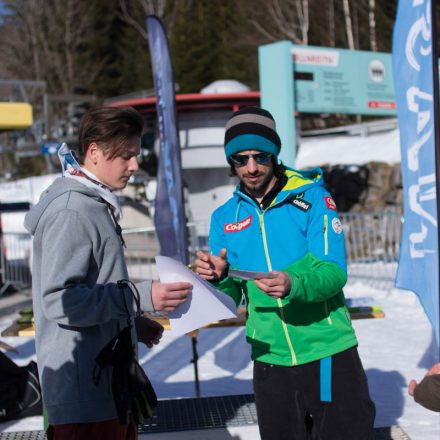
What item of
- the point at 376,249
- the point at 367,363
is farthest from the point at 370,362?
the point at 376,249

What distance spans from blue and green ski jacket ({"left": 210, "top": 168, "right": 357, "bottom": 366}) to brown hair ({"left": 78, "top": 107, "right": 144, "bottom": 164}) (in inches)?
26.4

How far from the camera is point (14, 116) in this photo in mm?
9273

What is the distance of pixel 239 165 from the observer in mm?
2742

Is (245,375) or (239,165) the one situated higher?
(239,165)

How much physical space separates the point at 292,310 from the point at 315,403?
36 cm

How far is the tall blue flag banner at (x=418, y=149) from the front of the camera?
5031 mm

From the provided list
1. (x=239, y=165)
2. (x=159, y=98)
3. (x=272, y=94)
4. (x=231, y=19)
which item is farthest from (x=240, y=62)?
(x=239, y=165)

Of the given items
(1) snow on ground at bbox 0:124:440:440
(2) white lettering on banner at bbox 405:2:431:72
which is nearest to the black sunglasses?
(1) snow on ground at bbox 0:124:440:440

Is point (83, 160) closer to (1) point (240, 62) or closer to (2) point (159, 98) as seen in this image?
(2) point (159, 98)

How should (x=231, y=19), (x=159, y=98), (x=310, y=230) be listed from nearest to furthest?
(x=310, y=230), (x=159, y=98), (x=231, y=19)

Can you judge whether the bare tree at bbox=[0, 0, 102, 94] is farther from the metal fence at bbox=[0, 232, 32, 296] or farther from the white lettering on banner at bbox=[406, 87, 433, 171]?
the white lettering on banner at bbox=[406, 87, 433, 171]

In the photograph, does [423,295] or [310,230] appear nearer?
[310,230]

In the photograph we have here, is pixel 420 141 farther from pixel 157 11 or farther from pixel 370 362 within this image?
pixel 157 11

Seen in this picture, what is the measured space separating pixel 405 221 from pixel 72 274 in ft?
12.0
